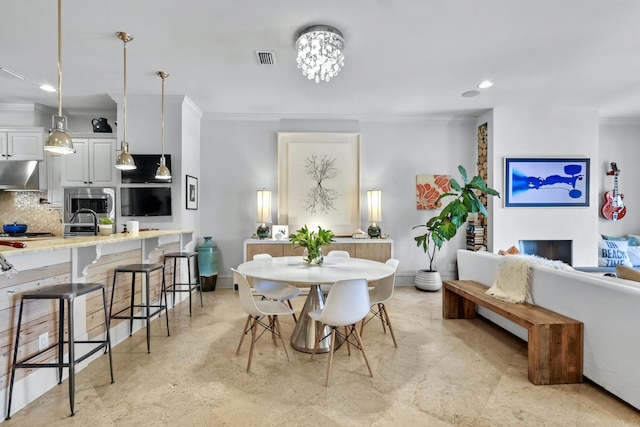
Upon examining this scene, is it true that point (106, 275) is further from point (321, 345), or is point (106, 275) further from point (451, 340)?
point (451, 340)

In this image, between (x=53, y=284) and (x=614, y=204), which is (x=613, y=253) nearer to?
(x=614, y=204)

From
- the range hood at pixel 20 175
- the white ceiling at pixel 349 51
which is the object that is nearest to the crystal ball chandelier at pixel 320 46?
the white ceiling at pixel 349 51

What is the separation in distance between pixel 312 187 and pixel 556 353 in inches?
149

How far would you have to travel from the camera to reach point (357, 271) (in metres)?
2.73

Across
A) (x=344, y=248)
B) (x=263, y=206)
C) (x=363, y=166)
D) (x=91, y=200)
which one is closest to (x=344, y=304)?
(x=344, y=248)

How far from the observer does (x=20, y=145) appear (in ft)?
15.0

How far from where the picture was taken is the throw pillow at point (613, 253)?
4.81m

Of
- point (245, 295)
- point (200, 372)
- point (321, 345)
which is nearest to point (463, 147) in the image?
point (321, 345)

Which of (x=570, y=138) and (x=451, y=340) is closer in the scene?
(x=451, y=340)

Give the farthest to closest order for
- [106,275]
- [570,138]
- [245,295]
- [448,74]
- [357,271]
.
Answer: [570,138], [448,74], [106,275], [357,271], [245,295]

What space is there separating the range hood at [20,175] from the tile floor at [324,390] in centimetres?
328

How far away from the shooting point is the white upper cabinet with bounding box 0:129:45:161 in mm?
4551

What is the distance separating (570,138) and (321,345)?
502 centimetres

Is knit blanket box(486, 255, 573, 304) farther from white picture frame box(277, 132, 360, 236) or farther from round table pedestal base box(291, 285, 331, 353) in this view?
white picture frame box(277, 132, 360, 236)
